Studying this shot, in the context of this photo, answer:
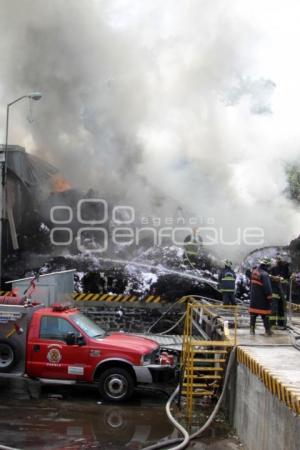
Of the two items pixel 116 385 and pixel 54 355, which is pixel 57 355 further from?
pixel 116 385

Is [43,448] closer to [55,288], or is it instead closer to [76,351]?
[76,351]

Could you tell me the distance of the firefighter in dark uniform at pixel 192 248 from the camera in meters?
17.9

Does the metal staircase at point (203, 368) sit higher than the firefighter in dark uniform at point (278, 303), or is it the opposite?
the firefighter in dark uniform at point (278, 303)

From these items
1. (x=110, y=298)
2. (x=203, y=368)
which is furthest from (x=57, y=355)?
(x=110, y=298)

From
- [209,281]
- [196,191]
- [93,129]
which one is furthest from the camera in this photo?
[93,129]

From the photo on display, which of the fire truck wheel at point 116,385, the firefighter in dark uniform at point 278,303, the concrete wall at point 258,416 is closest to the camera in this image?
the concrete wall at point 258,416

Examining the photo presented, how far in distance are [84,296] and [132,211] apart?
13.4ft

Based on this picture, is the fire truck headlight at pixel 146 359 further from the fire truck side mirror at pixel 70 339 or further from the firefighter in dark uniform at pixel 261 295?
the firefighter in dark uniform at pixel 261 295

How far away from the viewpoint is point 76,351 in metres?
8.02

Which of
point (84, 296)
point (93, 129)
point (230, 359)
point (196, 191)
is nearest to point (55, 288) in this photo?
point (84, 296)

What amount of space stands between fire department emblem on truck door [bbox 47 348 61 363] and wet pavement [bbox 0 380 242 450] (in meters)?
Answer: 0.60

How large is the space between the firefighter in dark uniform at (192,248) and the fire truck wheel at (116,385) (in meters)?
10.2

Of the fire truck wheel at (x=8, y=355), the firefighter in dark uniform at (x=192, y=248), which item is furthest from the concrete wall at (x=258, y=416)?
the firefighter in dark uniform at (x=192, y=248)

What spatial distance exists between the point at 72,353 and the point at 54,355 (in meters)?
0.29
